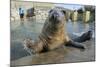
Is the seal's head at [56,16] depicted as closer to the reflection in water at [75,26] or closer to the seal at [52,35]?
the seal at [52,35]

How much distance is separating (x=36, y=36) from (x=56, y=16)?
0.39 meters

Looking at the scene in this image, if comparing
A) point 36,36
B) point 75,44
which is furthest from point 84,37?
point 36,36

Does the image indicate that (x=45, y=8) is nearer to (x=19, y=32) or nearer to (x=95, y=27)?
(x=19, y=32)

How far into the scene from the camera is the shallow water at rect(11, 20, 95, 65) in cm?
253

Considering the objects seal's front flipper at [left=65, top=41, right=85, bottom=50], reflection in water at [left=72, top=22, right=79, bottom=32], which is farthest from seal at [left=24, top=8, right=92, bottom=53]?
reflection in water at [left=72, top=22, right=79, bottom=32]

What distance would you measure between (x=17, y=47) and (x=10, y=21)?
0.34 meters

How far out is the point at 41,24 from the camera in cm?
265

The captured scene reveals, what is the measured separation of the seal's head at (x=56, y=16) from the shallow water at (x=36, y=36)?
0.41 ft

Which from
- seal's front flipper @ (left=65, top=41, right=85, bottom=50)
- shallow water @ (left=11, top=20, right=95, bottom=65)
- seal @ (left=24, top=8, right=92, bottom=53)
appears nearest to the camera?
shallow water @ (left=11, top=20, right=95, bottom=65)

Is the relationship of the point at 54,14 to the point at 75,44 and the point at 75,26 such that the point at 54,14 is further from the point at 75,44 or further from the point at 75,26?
the point at 75,44

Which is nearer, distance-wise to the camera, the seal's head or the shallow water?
the shallow water

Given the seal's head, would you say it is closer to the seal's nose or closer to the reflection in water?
the seal's nose

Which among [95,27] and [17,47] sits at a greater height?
[95,27]
